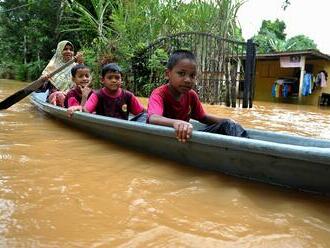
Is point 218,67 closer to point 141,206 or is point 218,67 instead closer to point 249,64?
point 249,64

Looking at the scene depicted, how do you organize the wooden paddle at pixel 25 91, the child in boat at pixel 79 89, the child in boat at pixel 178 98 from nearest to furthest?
the child in boat at pixel 178 98 < the child in boat at pixel 79 89 < the wooden paddle at pixel 25 91

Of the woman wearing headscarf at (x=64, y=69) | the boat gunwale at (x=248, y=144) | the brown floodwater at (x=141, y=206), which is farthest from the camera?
the woman wearing headscarf at (x=64, y=69)

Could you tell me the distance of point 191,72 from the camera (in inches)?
107

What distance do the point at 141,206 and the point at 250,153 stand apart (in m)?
0.69

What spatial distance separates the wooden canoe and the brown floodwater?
2.7 inches

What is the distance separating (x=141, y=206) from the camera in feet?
6.41

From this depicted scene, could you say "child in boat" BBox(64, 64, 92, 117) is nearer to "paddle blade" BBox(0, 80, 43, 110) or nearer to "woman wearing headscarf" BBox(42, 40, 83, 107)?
"paddle blade" BBox(0, 80, 43, 110)

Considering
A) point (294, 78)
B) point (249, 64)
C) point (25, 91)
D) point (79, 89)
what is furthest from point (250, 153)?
point (294, 78)

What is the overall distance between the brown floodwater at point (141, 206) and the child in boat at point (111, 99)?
80cm

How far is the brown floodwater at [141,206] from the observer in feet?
5.16

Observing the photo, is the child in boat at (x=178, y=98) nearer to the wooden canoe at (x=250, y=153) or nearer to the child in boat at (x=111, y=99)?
the wooden canoe at (x=250, y=153)

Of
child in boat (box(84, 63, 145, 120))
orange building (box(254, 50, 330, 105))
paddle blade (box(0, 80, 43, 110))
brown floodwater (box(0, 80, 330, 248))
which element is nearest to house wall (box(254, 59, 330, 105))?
orange building (box(254, 50, 330, 105))

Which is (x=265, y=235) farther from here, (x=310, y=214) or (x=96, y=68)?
(x=96, y=68)

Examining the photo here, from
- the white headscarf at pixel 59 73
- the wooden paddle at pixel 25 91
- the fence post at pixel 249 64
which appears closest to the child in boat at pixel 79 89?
the wooden paddle at pixel 25 91
